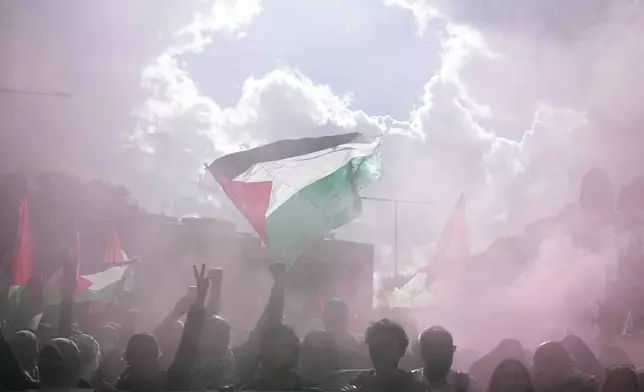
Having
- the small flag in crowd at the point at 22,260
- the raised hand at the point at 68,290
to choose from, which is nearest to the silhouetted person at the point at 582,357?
the raised hand at the point at 68,290

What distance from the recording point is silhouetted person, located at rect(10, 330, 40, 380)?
3.46 meters

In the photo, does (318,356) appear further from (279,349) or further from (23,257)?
(23,257)

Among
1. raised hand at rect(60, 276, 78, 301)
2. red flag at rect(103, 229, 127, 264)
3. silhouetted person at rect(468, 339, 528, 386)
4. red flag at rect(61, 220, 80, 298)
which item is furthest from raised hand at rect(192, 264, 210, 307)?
red flag at rect(103, 229, 127, 264)

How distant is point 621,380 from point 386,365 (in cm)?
109

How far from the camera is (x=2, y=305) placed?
6.81 m

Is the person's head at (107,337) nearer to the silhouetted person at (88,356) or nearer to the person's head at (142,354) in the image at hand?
the silhouetted person at (88,356)

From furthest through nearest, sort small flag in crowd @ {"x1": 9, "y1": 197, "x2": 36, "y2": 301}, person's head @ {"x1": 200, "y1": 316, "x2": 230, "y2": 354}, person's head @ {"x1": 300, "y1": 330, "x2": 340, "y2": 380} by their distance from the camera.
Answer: small flag in crowd @ {"x1": 9, "y1": 197, "x2": 36, "y2": 301}, person's head @ {"x1": 300, "y1": 330, "x2": 340, "y2": 380}, person's head @ {"x1": 200, "y1": 316, "x2": 230, "y2": 354}

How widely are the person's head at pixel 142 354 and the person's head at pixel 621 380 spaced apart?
1.98 metres

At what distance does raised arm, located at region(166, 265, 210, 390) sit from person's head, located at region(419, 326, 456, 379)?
100cm

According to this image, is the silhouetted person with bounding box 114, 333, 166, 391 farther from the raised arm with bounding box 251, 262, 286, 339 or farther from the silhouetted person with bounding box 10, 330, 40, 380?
the silhouetted person with bounding box 10, 330, 40, 380

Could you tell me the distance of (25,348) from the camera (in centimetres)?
348

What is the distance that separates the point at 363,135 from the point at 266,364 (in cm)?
337

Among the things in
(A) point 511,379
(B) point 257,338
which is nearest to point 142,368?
(B) point 257,338

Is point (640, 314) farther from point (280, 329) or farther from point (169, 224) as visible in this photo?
point (169, 224)
